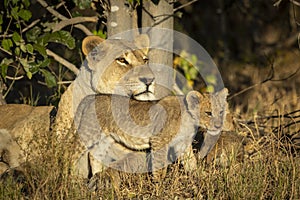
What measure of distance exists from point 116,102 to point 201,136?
68cm

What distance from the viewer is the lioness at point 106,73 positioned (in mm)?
5258

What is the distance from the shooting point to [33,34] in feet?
20.6

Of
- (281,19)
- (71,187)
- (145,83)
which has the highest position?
(281,19)

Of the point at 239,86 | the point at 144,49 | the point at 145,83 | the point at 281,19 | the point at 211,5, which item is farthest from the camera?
the point at 211,5

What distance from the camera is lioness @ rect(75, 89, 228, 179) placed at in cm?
475

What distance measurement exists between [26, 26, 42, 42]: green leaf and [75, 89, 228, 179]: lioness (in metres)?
1.34

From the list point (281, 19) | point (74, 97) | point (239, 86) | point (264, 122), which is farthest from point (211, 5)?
point (74, 97)

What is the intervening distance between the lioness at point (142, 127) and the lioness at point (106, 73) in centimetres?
18

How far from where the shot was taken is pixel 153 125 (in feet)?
15.7

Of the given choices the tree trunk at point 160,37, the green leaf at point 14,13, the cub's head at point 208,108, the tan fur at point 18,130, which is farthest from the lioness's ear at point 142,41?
the green leaf at point 14,13

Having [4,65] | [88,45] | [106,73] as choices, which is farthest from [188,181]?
[4,65]

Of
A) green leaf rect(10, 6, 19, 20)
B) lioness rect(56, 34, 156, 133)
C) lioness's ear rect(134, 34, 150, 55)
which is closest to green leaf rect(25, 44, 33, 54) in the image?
green leaf rect(10, 6, 19, 20)

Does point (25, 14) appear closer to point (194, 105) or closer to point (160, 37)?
point (160, 37)

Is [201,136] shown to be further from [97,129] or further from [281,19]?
[281,19]
